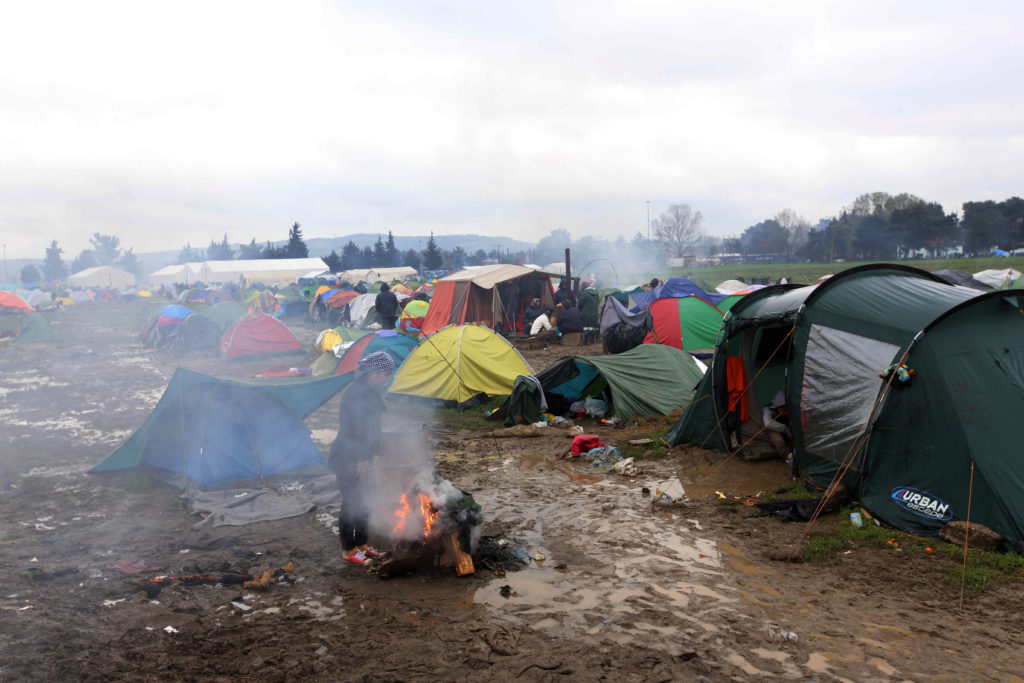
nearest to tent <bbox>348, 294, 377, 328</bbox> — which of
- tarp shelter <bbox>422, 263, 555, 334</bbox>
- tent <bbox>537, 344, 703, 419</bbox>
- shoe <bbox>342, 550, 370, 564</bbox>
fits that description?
tarp shelter <bbox>422, 263, 555, 334</bbox>

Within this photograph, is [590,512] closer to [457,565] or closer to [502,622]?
[457,565]

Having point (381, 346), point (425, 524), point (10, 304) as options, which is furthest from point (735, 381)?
point (10, 304)

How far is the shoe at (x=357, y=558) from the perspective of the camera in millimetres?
5731

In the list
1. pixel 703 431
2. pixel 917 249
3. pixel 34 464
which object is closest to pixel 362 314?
pixel 34 464

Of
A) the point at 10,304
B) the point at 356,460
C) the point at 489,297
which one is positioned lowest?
the point at 356,460

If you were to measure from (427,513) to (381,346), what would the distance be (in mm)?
9182

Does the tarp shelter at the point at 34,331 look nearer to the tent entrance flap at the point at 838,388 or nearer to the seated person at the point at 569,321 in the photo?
the seated person at the point at 569,321

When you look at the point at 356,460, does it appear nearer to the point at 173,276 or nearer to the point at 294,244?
the point at 294,244

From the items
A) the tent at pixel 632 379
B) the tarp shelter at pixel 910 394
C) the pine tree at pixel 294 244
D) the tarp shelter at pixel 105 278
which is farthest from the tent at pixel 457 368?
the tarp shelter at pixel 105 278

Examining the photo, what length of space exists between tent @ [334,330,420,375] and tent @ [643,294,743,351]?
6.21m

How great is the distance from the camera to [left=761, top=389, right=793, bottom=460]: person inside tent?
8500 millimetres

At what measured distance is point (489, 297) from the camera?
22859 mm

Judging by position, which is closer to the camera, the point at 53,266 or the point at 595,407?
the point at 595,407

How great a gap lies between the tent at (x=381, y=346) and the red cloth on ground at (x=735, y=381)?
7197 mm
